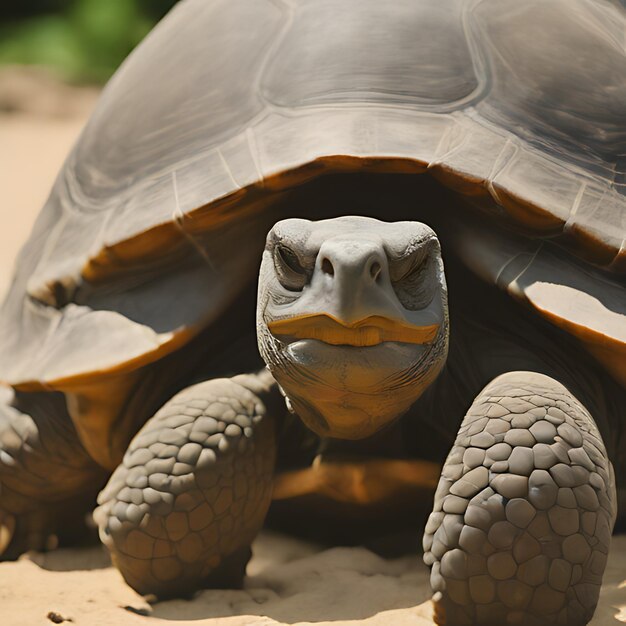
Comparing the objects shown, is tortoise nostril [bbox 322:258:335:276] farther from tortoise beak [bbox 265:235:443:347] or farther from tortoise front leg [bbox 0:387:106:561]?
tortoise front leg [bbox 0:387:106:561]

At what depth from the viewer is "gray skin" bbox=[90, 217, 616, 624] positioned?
238 centimetres

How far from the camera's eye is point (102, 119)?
3.86 metres

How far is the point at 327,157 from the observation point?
290cm

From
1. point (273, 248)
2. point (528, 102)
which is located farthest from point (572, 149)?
point (273, 248)

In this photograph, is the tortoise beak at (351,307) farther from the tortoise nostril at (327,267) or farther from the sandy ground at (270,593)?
the sandy ground at (270,593)

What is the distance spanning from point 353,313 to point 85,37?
12.3 metres

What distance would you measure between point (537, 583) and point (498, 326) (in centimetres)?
86

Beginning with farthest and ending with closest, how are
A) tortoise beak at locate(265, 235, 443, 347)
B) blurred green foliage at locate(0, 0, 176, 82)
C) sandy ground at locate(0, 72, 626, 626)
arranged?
1. blurred green foliage at locate(0, 0, 176, 82)
2. sandy ground at locate(0, 72, 626, 626)
3. tortoise beak at locate(265, 235, 443, 347)

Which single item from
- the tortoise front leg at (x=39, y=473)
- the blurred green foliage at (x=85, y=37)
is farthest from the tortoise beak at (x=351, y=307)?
the blurred green foliage at (x=85, y=37)

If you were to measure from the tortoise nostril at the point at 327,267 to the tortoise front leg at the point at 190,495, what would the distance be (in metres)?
0.68

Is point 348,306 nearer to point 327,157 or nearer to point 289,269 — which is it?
A: point 289,269

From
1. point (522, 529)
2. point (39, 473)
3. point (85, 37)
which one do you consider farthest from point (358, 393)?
point (85, 37)

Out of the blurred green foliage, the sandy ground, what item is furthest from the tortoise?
the blurred green foliage

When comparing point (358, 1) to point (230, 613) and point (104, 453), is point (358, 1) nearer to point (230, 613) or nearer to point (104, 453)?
point (104, 453)
